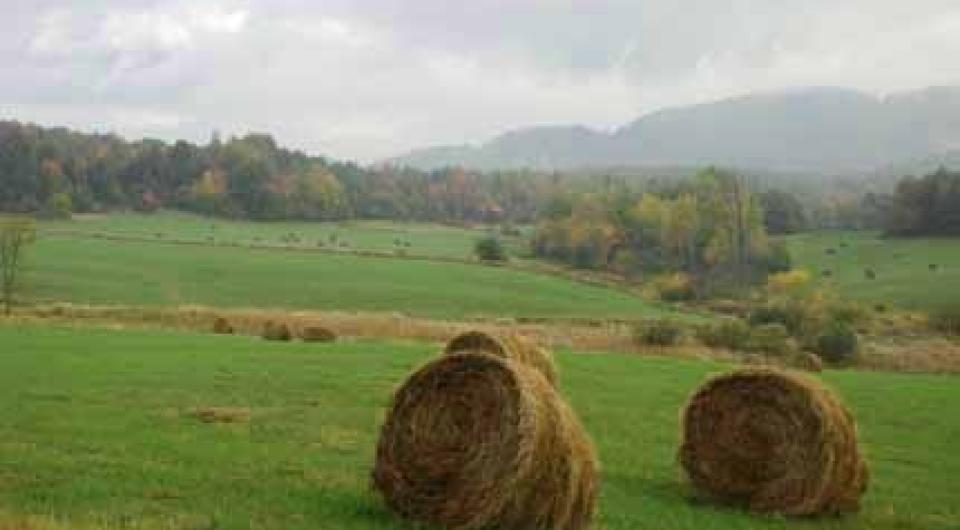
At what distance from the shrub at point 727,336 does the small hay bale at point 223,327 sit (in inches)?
946

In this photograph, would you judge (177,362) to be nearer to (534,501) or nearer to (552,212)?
(534,501)

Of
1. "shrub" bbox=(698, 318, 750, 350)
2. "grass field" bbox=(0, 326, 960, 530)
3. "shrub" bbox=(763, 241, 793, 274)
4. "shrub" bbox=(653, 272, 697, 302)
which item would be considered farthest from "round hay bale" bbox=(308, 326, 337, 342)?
"shrub" bbox=(763, 241, 793, 274)

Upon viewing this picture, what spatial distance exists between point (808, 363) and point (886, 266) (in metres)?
66.0

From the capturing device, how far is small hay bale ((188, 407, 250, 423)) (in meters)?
19.5

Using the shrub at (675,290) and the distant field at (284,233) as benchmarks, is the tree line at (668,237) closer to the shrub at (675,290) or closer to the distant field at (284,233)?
the distant field at (284,233)

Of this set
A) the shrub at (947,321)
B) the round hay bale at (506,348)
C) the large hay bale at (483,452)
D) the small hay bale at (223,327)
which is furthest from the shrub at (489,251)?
the large hay bale at (483,452)

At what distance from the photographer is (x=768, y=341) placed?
5456 centimetres

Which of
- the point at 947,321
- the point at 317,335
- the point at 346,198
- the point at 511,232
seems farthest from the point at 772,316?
the point at 346,198

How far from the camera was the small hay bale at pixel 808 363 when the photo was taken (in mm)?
44287

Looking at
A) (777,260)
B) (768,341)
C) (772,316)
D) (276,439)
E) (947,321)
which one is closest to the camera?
(276,439)

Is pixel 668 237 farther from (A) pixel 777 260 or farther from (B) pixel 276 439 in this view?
(B) pixel 276 439

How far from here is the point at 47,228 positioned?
101750mm

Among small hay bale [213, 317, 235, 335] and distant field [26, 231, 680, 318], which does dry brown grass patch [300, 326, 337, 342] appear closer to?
small hay bale [213, 317, 235, 335]

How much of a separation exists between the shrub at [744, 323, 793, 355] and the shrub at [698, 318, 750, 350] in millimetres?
389
